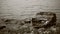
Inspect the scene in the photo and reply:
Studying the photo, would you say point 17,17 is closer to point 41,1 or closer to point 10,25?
point 10,25

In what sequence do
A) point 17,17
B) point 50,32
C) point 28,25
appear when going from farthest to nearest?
point 17,17
point 28,25
point 50,32

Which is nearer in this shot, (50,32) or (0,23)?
(50,32)

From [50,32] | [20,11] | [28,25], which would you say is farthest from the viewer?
[20,11]

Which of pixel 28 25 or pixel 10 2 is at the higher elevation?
pixel 10 2

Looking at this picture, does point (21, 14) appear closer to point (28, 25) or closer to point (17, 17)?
point (17, 17)

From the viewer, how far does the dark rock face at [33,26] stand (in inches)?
72.0

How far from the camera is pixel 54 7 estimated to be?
253 centimetres

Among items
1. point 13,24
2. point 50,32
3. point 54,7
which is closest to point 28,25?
point 13,24

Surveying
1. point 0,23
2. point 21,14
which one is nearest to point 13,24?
point 0,23

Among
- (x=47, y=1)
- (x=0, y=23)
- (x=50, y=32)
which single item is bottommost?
(x=50, y=32)

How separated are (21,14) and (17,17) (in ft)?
0.42

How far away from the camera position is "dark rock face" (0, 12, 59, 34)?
1.83 meters

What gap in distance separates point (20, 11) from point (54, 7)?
25.1 inches

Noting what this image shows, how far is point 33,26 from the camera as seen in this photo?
6.42ft
